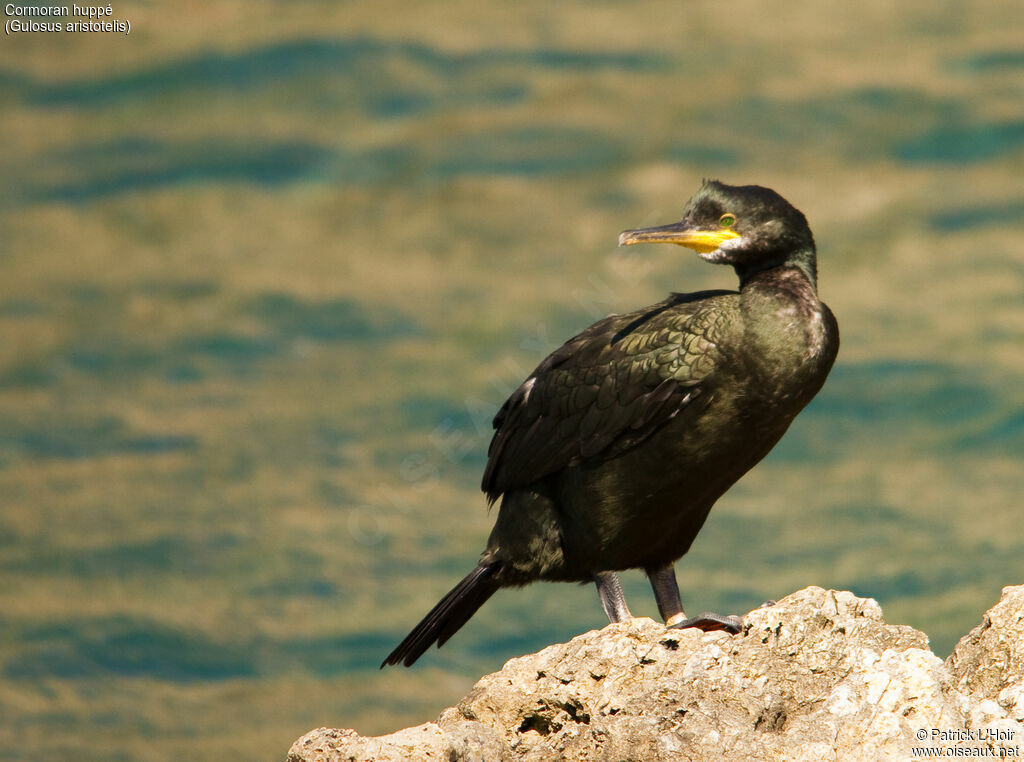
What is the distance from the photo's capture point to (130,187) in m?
22.9

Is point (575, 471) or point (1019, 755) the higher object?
point (575, 471)

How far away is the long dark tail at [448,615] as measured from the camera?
7512 millimetres

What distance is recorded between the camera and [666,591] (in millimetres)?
7605

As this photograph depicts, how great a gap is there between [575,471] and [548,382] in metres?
0.48

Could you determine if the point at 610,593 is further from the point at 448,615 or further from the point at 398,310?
the point at 398,310

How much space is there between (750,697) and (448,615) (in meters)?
2.22

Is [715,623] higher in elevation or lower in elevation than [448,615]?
lower

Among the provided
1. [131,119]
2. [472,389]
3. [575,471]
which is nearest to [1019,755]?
[575,471]

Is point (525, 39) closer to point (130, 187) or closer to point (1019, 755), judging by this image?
point (130, 187)

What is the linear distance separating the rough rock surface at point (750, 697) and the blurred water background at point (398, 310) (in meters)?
10.3

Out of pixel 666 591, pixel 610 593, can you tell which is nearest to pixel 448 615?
pixel 610 593

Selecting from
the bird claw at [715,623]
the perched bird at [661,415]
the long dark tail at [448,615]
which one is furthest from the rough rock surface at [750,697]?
the long dark tail at [448,615]

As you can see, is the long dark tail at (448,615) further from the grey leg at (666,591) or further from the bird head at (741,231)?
the bird head at (741,231)

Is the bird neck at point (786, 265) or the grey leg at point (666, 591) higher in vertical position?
the bird neck at point (786, 265)
